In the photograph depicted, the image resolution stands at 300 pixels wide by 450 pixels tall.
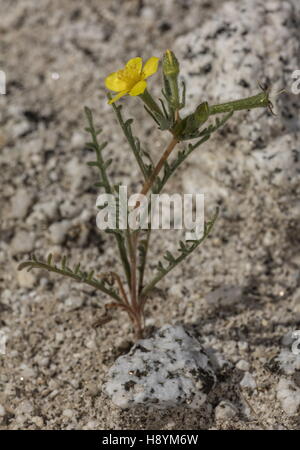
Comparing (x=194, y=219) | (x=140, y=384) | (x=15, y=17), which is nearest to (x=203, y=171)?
(x=194, y=219)

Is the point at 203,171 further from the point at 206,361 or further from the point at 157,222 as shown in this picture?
the point at 206,361

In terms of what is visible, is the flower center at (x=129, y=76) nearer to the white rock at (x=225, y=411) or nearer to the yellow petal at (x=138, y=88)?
the yellow petal at (x=138, y=88)

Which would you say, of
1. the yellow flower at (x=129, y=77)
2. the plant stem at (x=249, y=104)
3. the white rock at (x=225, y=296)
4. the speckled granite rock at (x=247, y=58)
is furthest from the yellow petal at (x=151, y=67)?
the white rock at (x=225, y=296)

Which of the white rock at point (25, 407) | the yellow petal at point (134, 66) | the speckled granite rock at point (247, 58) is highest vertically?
the speckled granite rock at point (247, 58)

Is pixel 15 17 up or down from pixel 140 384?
up

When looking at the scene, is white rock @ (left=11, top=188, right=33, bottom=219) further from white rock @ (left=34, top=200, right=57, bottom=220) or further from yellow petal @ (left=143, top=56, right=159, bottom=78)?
yellow petal @ (left=143, top=56, right=159, bottom=78)
